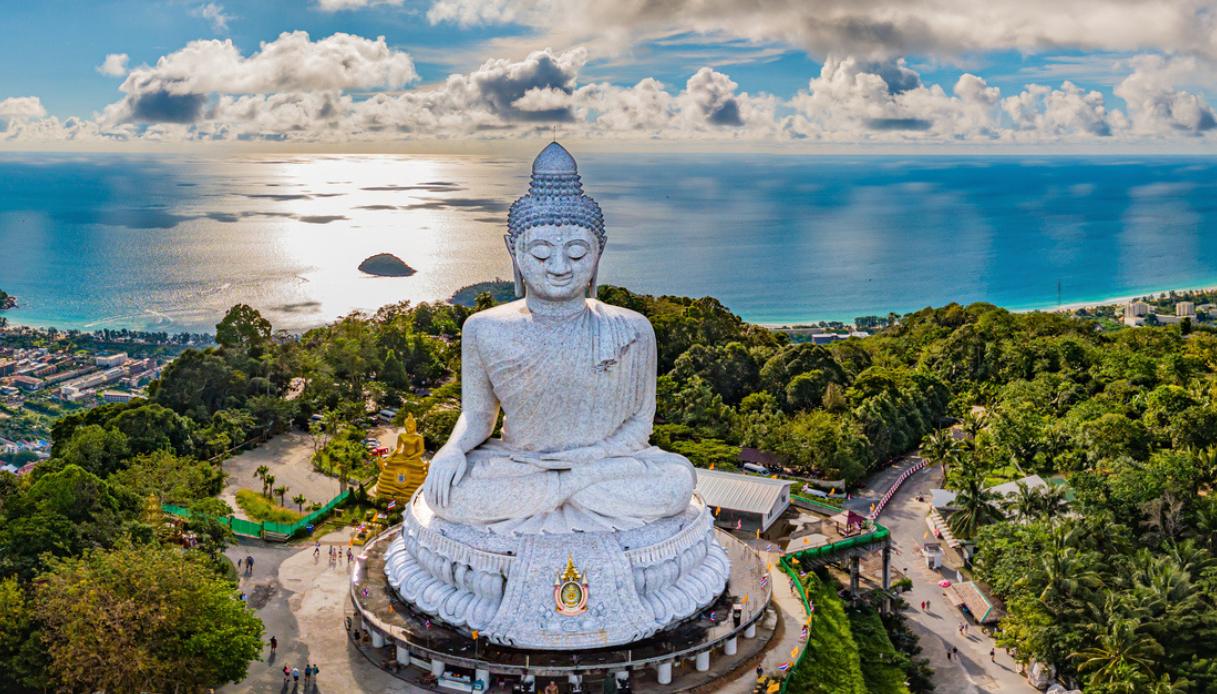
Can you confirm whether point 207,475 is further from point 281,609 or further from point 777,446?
point 777,446

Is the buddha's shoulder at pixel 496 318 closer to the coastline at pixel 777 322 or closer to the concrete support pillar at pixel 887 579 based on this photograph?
the concrete support pillar at pixel 887 579

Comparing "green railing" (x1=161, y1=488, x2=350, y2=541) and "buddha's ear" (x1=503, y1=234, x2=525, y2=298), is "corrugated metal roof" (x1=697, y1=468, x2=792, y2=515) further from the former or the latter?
"green railing" (x1=161, y1=488, x2=350, y2=541)

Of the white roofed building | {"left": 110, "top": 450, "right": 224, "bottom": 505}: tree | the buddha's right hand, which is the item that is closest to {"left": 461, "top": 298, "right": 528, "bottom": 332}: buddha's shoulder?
the buddha's right hand

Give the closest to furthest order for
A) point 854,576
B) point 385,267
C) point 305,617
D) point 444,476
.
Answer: point 444,476 < point 305,617 < point 854,576 < point 385,267

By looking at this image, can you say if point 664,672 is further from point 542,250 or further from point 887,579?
point 887,579

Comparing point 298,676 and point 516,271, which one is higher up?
point 516,271

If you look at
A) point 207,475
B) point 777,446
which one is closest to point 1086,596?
point 777,446

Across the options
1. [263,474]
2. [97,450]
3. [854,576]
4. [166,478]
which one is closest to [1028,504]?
[854,576]
